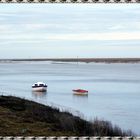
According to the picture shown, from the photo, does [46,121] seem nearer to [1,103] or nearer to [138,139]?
[1,103]

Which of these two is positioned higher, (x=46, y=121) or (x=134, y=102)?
(x=134, y=102)

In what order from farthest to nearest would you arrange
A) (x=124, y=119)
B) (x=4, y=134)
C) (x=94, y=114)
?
(x=94, y=114)
(x=124, y=119)
(x=4, y=134)

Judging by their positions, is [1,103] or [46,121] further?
[1,103]

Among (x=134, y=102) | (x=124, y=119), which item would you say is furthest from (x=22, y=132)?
(x=134, y=102)

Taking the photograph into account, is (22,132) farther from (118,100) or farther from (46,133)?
(118,100)

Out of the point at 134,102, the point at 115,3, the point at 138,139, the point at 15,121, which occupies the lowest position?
the point at 138,139

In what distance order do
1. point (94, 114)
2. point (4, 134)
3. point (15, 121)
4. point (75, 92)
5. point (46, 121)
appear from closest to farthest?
Answer: point (4, 134)
point (15, 121)
point (46, 121)
point (94, 114)
point (75, 92)

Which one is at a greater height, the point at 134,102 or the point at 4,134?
the point at 134,102

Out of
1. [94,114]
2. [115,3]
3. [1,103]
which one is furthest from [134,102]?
[115,3]

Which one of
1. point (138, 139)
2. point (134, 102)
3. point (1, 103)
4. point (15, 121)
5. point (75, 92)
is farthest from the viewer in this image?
point (75, 92)
